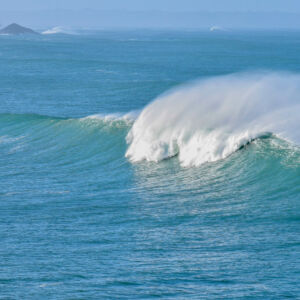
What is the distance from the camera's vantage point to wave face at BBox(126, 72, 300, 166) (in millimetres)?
20484

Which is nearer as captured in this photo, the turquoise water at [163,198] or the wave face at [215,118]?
the turquoise water at [163,198]

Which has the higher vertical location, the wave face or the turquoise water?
the wave face

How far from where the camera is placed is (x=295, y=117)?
70.4 feet

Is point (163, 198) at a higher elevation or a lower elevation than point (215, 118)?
lower

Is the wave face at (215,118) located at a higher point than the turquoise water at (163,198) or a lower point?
higher

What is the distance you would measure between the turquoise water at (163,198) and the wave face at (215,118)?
44 mm

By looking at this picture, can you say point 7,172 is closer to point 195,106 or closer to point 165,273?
point 195,106

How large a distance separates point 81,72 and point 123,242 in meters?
50.2

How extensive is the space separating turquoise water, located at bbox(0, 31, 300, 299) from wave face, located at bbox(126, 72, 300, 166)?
4 cm

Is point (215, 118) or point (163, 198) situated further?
point (215, 118)

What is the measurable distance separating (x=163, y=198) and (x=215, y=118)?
19.9 ft

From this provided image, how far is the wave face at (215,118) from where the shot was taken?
20.5 m

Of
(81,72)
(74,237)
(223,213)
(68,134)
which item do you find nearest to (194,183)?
(223,213)

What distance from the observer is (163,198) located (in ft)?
54.8
